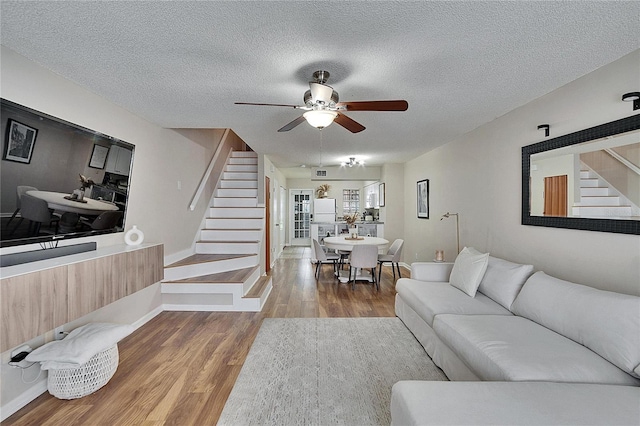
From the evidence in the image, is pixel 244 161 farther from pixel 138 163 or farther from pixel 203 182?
pixel 138 163

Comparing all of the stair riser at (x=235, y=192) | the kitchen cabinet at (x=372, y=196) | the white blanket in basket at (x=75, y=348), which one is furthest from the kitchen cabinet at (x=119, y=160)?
the kitchen cabinet at (x=372, y=196)

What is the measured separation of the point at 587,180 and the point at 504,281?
1.05 m

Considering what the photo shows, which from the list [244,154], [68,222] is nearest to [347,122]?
[68,222]

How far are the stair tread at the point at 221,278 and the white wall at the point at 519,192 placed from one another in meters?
3.22

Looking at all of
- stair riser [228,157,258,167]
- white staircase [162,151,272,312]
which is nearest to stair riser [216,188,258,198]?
white staircase [162,151,272,312]

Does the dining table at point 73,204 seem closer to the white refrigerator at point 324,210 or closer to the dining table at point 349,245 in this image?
the dining table at point 349,245

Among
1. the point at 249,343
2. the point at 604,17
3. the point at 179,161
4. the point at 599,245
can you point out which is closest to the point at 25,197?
the point at 249,343

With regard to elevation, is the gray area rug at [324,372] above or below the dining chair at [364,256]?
below

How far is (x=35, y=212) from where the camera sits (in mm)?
2055

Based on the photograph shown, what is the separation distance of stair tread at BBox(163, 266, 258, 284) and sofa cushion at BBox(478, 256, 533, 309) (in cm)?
291

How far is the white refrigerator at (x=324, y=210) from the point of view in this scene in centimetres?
1024

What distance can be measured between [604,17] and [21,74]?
3.71 meters

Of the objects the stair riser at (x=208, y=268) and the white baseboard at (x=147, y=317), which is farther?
the stair riser at (x=208, y=268)

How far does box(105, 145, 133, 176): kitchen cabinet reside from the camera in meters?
2.74
